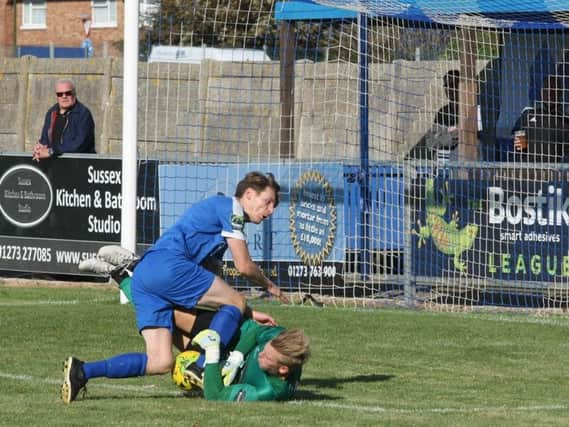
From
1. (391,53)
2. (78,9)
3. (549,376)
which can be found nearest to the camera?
(549,376)

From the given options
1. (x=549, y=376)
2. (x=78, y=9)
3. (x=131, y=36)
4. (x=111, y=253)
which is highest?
(x=78, y=9)

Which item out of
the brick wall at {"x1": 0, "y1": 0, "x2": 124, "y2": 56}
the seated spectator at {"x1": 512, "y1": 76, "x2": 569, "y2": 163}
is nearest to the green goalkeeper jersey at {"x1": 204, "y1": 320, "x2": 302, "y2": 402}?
the seated spectator at {"x1": 512, "y1": 76, "x2": 569, "y2": 163}

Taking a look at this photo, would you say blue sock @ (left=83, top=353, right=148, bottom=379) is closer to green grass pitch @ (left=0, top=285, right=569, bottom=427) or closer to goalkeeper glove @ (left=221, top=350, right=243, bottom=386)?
green grass pitch @ (left=0, top=285, right=569, bottom=427)

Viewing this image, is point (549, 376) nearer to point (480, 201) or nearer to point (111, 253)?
point (111, 253)

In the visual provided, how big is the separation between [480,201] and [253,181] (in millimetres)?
6684

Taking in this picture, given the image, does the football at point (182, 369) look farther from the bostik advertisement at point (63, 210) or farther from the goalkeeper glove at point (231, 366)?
the bostik advertisement at point (63, 210)

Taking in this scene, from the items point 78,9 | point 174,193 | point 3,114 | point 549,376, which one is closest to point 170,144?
point 174,193

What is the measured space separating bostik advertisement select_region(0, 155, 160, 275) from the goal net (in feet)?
1.04

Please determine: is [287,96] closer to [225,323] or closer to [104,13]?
[225,323]

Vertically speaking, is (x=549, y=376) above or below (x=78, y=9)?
below

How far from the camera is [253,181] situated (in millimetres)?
9492

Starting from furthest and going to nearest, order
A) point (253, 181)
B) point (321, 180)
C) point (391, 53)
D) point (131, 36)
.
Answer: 1. point (391, 53)
2. point (321, 180)
3. point (131, 36)
4. point (253, 181)

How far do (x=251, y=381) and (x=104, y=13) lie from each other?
5089cm

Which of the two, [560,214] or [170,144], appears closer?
[560,214]
